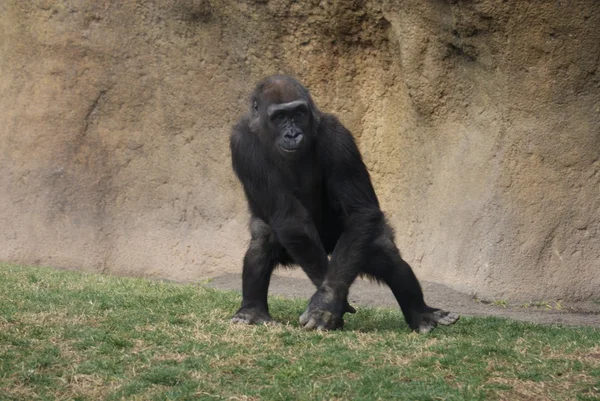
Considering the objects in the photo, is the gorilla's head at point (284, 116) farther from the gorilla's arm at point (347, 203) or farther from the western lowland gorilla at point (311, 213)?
the gorilla's arm at point (347, 203)

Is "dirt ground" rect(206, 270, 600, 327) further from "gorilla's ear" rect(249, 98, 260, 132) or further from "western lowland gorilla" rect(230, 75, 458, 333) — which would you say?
"gorilla's ear" rect(249, 98, 260, 132)

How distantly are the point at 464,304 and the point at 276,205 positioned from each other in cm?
317

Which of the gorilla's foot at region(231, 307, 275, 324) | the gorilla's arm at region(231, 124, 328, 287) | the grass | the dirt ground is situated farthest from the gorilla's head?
the dirt ground

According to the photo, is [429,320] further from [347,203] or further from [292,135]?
[292,135]

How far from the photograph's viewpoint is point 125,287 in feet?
25.0

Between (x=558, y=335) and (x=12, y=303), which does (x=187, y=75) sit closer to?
(x=12, y=303)

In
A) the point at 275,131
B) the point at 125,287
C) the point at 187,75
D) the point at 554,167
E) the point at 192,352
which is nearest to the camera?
the point at 192,352

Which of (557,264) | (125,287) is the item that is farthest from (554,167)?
(125,287)

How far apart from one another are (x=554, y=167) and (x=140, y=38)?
4.98 metres

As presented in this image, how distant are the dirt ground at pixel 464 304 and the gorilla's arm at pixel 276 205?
2271 mm

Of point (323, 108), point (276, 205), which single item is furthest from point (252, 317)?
point (323, 108)

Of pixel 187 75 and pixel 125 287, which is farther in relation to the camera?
pixel 187 75

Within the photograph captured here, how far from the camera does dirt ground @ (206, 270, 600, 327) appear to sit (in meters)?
8.11

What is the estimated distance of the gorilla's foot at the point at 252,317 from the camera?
20.1 ft
